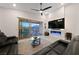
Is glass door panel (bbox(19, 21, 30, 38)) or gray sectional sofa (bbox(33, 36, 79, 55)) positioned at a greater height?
glass door panel (bbox(19, 21, 30, 38))

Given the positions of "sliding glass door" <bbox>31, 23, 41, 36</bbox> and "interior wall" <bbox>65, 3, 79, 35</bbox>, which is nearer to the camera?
"interior wall" <bbox>65, 3, 79, 35</bbox>

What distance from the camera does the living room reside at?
1.72 metres

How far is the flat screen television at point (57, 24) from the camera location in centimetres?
182

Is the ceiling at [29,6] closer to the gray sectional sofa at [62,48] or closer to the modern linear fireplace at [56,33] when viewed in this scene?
the modern linear fireplace at [56,33]

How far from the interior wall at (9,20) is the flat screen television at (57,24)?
A: 53cm

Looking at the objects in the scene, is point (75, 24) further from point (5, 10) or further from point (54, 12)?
point (5, 10)

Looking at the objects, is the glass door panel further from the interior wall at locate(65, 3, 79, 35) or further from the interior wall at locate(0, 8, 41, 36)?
the interior wall at locate(65, 3, 79, 35)

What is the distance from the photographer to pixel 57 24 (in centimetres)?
188

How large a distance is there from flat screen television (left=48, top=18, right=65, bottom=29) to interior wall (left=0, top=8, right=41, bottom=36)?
0.53 metres

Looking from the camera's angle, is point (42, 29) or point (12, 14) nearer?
point (12, 14)

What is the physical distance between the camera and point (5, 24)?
1.73 meters

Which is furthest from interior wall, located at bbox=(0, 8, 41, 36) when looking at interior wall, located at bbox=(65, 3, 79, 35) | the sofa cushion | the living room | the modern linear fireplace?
the sofa cushion
